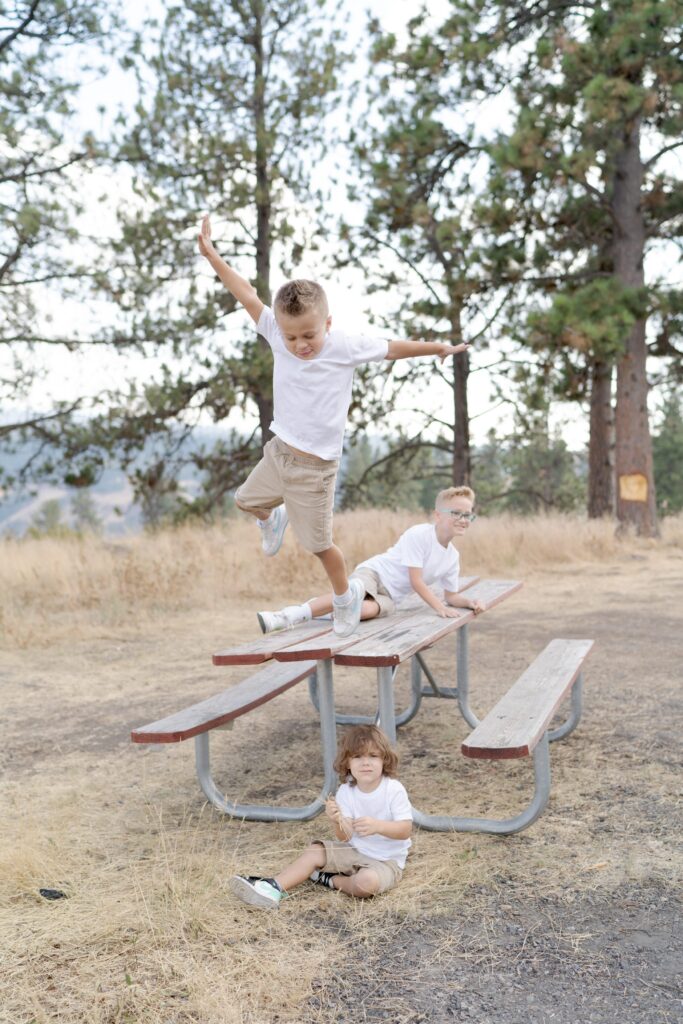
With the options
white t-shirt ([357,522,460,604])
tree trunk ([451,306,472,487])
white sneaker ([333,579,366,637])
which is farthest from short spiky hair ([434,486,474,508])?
tree trunk ([451,306,472,487])

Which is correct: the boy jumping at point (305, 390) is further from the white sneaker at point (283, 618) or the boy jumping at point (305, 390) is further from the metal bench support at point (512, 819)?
the metal bench support at point (512, 819)

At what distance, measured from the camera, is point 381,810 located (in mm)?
3525

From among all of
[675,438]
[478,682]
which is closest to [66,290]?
[478,682]

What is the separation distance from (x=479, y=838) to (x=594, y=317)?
1155cm

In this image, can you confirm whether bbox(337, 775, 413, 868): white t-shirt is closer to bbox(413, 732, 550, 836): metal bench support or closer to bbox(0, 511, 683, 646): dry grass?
bbox(413, 732, 550, 836): metal bench support

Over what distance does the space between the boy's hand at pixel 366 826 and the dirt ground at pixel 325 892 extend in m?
0.23

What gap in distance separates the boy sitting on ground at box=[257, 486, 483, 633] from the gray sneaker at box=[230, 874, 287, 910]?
4.89 feet

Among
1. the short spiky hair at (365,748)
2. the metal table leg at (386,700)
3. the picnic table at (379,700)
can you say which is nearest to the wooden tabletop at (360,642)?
the picnic table at (379,700)

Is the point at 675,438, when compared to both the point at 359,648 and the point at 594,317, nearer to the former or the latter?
the point at 594,317

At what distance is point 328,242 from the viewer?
17094mm

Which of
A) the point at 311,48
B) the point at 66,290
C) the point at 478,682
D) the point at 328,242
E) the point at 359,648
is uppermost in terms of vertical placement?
the point at 311,48

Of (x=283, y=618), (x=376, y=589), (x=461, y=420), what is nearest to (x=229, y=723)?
(x=283, y=618)

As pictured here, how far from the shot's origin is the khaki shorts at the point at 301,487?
12.9 feet

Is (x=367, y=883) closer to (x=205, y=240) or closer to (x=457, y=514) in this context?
(x=457, y=514)
